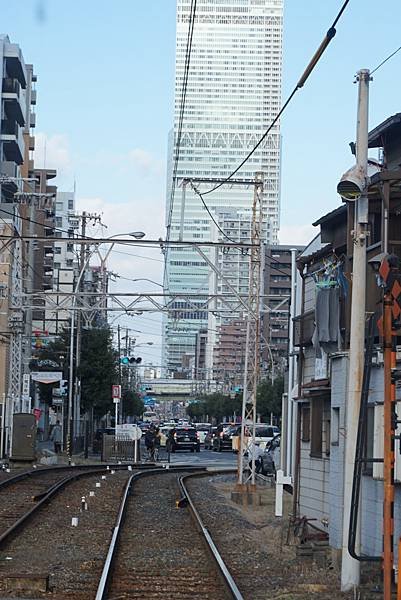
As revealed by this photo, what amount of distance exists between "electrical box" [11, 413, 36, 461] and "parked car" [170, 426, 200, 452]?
24.7 m

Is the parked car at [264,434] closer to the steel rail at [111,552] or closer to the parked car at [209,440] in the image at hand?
the steel rail at [111,552]

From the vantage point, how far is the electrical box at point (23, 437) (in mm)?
47656

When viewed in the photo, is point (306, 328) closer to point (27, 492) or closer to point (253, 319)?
point (253, 319)

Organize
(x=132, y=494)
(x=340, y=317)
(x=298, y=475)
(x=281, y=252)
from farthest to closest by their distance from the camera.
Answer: (x=281, y=252) < (x=132, y=494) < (x=298, y=475) < (x=340, y=317)

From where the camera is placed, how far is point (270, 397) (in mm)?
98812

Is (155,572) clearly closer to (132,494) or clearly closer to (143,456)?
(132,494)

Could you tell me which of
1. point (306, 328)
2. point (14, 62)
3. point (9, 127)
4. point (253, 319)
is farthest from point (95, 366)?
point (306, 328)

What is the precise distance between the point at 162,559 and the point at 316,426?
4350mm

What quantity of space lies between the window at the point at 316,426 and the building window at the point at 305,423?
770mm

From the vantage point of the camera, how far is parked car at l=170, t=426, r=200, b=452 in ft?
240

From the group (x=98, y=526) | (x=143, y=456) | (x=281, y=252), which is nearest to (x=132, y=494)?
(x=98, y=526)

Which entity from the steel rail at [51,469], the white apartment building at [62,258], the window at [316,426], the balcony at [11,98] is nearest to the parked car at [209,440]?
the white apartment building at [62,258]

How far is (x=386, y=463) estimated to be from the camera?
11.0m

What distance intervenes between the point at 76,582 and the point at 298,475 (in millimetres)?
7936
